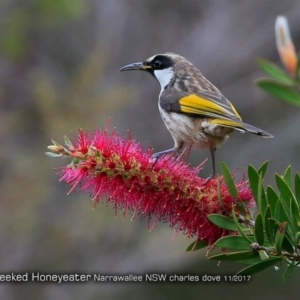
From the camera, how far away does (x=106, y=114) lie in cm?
859

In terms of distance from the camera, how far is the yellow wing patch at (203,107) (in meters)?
3.89

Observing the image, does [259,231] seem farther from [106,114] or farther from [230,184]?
[106,114]

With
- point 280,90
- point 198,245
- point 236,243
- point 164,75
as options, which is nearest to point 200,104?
point 164,75

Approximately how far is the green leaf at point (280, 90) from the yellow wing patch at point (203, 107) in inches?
98.5

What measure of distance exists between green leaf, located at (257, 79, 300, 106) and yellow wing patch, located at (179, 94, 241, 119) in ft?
8.21

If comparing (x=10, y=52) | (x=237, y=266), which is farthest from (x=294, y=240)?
(x=10, y=52)

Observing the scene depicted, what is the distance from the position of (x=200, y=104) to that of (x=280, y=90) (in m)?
2.86

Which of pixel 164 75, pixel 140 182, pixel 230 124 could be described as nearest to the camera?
pixel 140 182

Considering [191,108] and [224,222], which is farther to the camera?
[191,108]

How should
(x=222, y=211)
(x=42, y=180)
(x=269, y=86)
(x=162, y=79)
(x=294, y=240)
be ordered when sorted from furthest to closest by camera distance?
(x=42, y=180) < (x=162, y=79) < (x=222, y=211) < (x=294, y=240) < (x=269, y=86)

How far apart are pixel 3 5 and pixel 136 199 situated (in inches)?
289

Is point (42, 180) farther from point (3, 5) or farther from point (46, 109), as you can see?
point (3, 5)

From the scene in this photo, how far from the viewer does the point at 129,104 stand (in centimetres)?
886

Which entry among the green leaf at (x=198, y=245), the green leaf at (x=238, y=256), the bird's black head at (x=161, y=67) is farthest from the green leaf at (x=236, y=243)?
the bird's black head at (x=161, y=67)
